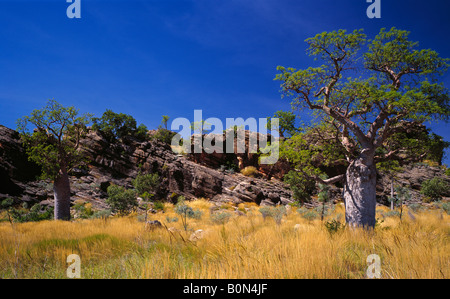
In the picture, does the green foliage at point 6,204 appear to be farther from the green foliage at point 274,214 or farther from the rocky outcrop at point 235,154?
the rocky outcrop at point 235,154

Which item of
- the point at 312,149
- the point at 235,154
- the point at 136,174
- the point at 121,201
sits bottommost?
the point at 121,201

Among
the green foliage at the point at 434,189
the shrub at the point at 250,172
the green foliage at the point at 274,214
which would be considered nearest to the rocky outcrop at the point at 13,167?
the green foliage at the point at 274,214

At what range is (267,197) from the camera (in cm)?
2888

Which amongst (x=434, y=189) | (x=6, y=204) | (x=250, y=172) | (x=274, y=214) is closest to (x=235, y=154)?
(x=250, y=172)

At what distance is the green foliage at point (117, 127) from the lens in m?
33.8

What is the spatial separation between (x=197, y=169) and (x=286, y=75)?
26671 mm

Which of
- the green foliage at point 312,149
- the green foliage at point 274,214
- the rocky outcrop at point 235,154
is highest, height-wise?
the rocky outcrop at point 235,154

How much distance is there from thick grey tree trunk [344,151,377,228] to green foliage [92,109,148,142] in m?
34.5

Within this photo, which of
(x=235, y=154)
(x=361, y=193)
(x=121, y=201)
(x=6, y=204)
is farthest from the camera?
(x=235, y=154)

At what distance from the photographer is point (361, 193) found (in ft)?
22.5

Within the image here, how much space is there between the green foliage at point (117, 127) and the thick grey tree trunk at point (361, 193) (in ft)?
113

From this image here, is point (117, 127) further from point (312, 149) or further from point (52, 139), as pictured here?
point (312, 149)

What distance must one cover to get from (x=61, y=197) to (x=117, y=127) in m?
24.1
